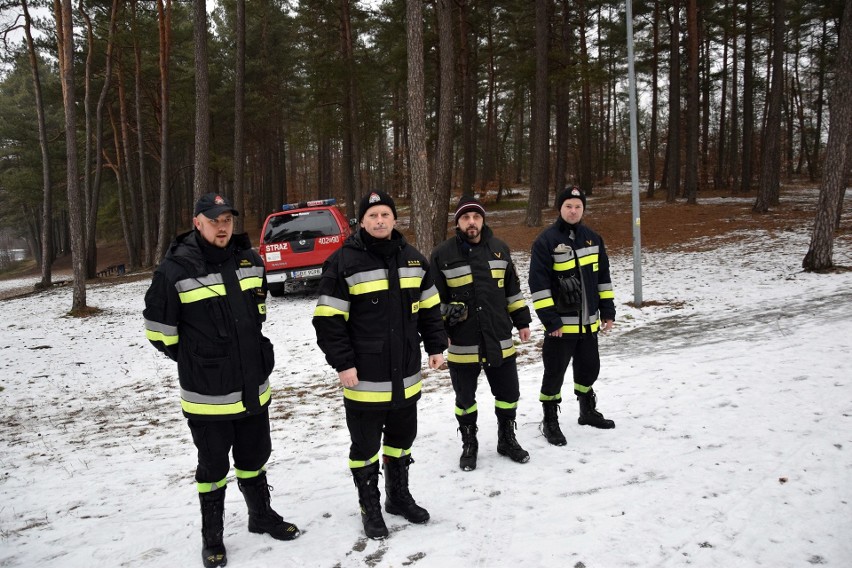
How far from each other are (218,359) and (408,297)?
1222mm

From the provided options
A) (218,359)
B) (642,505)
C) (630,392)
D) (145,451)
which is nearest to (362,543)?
(218,359)

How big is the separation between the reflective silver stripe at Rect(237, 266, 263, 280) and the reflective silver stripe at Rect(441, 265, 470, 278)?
145cm

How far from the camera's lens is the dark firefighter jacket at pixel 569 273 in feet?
14.5

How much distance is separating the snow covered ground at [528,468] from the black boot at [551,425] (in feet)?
0.32

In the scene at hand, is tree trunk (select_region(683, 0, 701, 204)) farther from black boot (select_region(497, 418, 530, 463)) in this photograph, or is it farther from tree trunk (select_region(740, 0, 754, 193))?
black boot (select_region(497, 418, 530, 463))

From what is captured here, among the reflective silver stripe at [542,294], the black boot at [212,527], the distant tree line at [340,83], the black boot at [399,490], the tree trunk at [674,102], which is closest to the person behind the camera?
the black boot at [212,527]

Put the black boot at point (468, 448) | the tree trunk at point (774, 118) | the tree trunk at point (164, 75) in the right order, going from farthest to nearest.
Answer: the tree trunk at point (164, 75), the tree trunk at point (774, 118), the black boot at point (468, 448)

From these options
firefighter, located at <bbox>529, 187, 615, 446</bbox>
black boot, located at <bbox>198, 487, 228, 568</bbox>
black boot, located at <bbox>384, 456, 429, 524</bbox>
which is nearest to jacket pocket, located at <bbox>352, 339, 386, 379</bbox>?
black boot, located at <bbox>384, 456, 429, 524</bbox>

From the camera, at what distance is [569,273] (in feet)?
14.9

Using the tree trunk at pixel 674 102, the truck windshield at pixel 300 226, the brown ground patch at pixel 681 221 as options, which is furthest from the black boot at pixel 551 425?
the tree trunk at pixel 674 102

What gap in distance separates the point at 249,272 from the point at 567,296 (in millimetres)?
2588

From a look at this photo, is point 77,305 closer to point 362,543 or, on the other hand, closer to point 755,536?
point 362,543

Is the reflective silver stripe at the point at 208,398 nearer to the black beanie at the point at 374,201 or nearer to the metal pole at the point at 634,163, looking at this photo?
the black beanie at the point at 374,201

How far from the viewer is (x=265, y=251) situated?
1180cm
